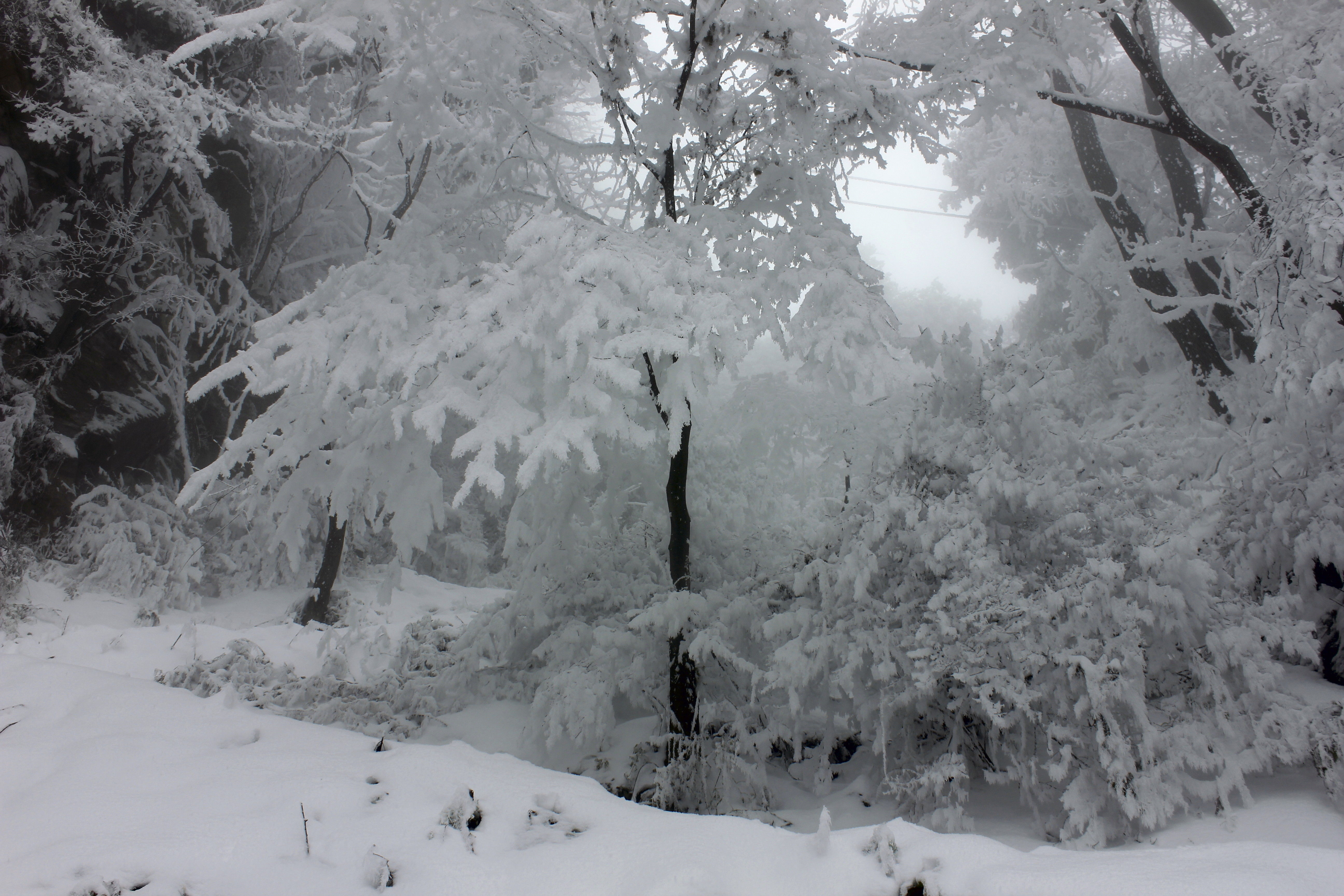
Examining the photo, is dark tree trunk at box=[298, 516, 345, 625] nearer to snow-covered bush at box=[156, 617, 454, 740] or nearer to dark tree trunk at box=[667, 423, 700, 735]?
snow-covered bush at box=[156, 617, 454, 740]

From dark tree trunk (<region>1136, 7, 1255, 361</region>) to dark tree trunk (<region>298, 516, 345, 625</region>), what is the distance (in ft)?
32.3

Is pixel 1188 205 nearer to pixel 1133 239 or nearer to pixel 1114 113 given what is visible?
pixel 1133 239

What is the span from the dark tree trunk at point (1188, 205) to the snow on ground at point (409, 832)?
4.60 meters

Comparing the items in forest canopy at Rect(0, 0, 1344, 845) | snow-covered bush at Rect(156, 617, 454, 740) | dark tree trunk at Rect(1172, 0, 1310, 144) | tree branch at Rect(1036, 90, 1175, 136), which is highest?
dark tree trunk at Rect(1172, 0, 1310, 144)

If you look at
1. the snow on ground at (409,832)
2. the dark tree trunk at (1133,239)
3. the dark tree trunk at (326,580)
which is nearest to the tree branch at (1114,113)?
the dark tree trunk at (1133,239)

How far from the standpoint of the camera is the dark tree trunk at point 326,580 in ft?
28.7

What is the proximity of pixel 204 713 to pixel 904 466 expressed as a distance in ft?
13.2

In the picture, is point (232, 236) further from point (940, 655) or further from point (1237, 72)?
point (1237, 72)

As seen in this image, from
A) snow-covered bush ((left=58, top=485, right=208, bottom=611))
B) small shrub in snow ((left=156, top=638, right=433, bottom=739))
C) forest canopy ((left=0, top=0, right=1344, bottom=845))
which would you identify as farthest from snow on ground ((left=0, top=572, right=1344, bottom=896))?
snow-covered bush ((left=58, top=485, right=208, bottom=611))

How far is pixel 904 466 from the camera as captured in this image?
4.25 metres

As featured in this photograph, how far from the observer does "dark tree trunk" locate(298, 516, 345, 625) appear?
345 inches

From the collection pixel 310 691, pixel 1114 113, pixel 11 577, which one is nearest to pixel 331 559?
pixel 11 577

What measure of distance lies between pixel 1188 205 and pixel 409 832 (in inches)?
397

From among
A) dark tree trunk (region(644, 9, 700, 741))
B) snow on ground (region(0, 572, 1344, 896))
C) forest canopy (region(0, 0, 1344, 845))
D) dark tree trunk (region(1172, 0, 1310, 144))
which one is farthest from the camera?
dark tree trunk (region(1172, 0, 1310, 144))
